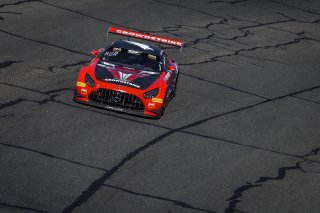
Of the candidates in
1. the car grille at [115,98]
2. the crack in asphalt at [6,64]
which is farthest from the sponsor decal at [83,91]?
the crack in asphalt at [6,64]

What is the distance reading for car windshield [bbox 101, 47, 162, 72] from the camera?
1702 cm

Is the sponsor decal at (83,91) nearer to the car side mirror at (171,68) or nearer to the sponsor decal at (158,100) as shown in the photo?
the sponsor decal at (158,100)

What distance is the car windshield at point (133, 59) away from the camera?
670 inches

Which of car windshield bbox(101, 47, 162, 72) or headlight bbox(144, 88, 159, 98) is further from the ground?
car windshield bbox(101, 47, 162, 72)

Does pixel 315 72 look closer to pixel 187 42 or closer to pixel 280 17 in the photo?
pixel 187 42

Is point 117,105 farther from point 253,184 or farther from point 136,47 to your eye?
point 253,184

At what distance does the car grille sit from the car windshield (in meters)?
1.32

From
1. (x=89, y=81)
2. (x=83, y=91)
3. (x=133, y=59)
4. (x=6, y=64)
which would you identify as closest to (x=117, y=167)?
(x=83, y=91)

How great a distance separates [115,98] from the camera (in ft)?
51.4

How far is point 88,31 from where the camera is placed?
22672mm

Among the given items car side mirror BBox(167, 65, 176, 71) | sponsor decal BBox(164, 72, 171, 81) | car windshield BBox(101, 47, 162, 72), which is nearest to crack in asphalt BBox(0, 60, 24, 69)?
car windshield BBox(101, 47, 162, 72)

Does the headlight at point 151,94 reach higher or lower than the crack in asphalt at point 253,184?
higher

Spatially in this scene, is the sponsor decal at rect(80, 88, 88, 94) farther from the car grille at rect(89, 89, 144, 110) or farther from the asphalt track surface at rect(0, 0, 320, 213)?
the asphalt track surface at rect(0, 0, 320, 213)

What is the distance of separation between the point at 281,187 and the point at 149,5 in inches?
581
